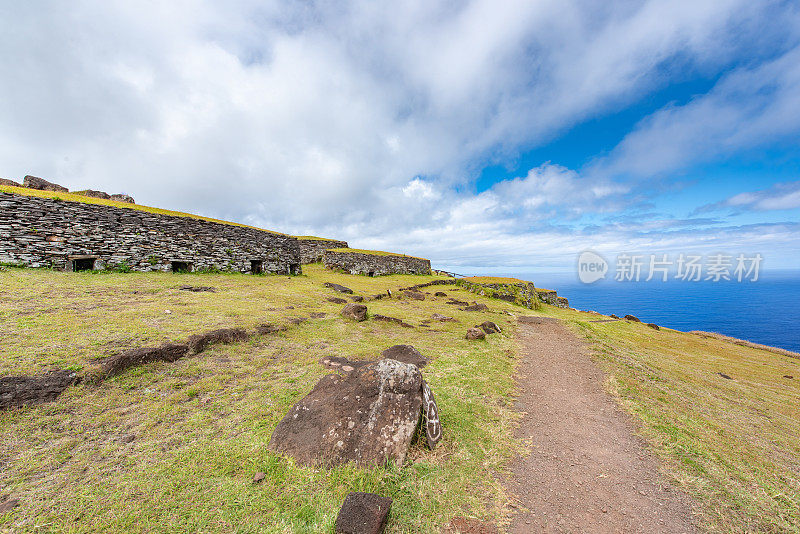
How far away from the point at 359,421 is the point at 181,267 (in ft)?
65.3

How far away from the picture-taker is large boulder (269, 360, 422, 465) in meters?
4.57

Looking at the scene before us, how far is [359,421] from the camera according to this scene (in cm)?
491

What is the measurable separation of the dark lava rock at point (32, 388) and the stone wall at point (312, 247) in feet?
102

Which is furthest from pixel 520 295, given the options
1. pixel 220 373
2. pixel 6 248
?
pixel 6 248

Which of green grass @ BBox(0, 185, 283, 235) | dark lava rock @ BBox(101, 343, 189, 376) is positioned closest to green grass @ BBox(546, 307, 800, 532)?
dark lava rock @ BBox(101, 343, 189, 376)

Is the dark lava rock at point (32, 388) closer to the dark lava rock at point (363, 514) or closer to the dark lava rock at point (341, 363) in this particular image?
the dark lava rock at point (341, 363)

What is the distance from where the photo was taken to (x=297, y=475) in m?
4.16

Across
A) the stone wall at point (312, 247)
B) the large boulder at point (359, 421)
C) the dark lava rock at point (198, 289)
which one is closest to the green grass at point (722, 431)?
the large boulder at point (359, 421)

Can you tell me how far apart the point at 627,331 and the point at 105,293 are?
1167 inches

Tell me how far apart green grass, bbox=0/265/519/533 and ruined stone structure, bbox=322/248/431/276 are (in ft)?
72.2

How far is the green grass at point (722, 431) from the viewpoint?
13.5 ft

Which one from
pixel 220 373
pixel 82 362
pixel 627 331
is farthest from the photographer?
pixel 627 331

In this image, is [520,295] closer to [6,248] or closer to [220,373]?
[220,373]

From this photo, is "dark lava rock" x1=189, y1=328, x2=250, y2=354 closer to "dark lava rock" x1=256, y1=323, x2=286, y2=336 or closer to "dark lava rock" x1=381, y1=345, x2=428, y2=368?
"dark lava rock" x1=256, y1=323, x2=286, y2=336
